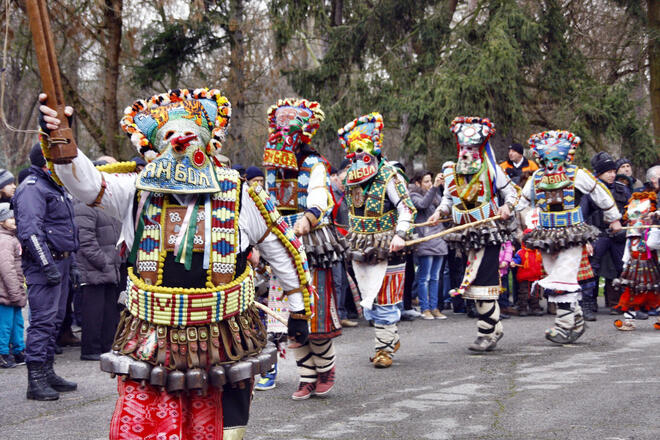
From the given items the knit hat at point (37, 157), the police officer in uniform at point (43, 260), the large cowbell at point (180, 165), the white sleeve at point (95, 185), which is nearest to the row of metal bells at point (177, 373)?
the white sleeve at point (95, 185)

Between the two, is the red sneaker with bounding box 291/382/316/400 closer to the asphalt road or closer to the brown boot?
the asphalt road

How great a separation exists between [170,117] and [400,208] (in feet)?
13.1

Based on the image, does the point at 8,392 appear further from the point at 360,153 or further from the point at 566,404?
the point at 566,404

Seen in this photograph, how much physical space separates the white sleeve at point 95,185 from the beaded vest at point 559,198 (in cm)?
588

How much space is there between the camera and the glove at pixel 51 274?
686 cm

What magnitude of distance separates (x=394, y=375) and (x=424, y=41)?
10.3 metres

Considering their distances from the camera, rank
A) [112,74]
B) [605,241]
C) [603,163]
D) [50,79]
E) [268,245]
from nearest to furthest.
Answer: [50,79], [268,245], [603,163], [605,241], [112,74]

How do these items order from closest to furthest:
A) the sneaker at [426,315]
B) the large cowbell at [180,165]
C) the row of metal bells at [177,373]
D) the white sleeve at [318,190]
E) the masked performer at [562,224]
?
the row of metal bells at [177,373] → the large cowbell at [180,165] → the white sleeve at [318,190] → the masked performer at [562,224] → the sneaker at [426,315]

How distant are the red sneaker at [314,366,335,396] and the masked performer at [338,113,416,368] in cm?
123

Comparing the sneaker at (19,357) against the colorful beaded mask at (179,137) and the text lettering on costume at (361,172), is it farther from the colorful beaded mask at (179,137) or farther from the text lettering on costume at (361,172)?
the colorful beaded mask at (179,137)

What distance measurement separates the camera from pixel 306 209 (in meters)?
6.46

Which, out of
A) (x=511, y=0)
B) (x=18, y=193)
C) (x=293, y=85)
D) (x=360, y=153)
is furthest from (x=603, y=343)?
(x=293, y=85)

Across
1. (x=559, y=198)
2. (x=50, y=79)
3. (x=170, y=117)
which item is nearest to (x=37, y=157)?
(x=170, y=117)

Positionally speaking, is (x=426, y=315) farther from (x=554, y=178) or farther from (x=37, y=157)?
(x=37, y=157)
